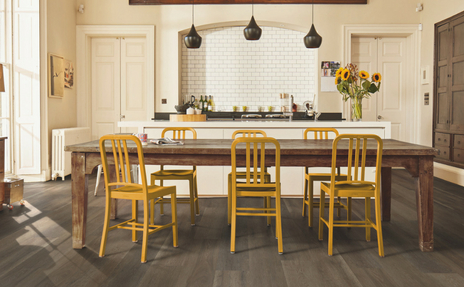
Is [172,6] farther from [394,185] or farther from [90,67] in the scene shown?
[394,185]

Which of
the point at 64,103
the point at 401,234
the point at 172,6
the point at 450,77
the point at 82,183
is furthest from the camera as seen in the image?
the point at 172,6

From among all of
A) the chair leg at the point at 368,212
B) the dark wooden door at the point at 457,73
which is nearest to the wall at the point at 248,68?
the dark wooden door at the point at 457,73

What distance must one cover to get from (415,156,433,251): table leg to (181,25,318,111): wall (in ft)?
14.8

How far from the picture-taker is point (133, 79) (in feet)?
22.8

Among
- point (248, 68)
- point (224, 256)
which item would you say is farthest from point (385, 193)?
point (248, 68)

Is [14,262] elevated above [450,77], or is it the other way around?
[450,77]

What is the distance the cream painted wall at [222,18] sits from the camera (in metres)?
6.64

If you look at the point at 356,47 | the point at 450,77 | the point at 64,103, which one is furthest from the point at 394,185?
the point at 64,103

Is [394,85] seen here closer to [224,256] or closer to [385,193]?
[385,193]

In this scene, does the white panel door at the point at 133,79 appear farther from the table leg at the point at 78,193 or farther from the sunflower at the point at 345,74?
the table leg at the point at 78,193

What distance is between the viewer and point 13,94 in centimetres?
553

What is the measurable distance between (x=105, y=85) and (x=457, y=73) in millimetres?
6087

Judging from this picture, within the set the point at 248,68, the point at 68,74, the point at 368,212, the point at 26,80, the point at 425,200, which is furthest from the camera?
the point at 248,68

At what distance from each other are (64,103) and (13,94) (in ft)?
2.90
